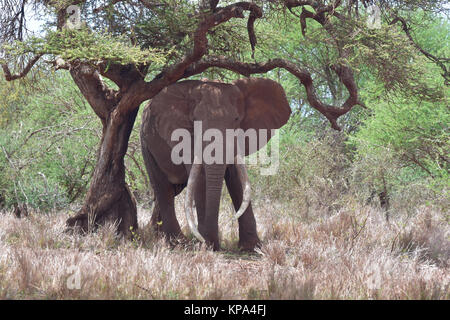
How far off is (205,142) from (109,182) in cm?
223

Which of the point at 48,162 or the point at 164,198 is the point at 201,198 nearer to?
the point at 164,198

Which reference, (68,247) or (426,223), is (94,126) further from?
(426,223)

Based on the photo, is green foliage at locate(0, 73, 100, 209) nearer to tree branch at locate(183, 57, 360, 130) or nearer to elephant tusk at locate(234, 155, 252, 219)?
tree branch at locate(183, 57, 360, 130)

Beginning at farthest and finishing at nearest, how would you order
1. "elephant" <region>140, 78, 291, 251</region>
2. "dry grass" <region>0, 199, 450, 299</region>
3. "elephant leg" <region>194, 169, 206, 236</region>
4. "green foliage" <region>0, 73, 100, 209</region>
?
"green foliage" <region>0, 73, 100, 209</region>
"elephant leg" <region>194, 169, 206, 236</region>
"elephant" <region>140, 78, 291, 251</region>
"dry grass" <region>0, 199, 450, 299</region>

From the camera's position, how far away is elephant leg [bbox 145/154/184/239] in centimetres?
810

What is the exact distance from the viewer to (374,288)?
4.64m

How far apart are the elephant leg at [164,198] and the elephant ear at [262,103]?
1487 millimetres

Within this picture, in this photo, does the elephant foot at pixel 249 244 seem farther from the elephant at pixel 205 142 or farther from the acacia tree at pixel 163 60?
the acacia tree at pixel 163 60

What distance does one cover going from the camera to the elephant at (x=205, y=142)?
22.3 ft

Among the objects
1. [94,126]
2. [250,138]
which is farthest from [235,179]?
[94,126]

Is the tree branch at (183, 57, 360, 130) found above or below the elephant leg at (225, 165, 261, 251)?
above

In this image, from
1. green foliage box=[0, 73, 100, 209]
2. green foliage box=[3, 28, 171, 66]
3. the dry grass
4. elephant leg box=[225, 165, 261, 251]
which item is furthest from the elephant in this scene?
green foliage box=[0, 73, 100, 209]

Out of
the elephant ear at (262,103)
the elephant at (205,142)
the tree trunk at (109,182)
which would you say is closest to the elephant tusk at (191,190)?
the elephant at (205,142)

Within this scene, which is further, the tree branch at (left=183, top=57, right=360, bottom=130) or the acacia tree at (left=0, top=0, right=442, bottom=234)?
A: the tree branch at (left=183, top=57, right=360, bottom=130)
